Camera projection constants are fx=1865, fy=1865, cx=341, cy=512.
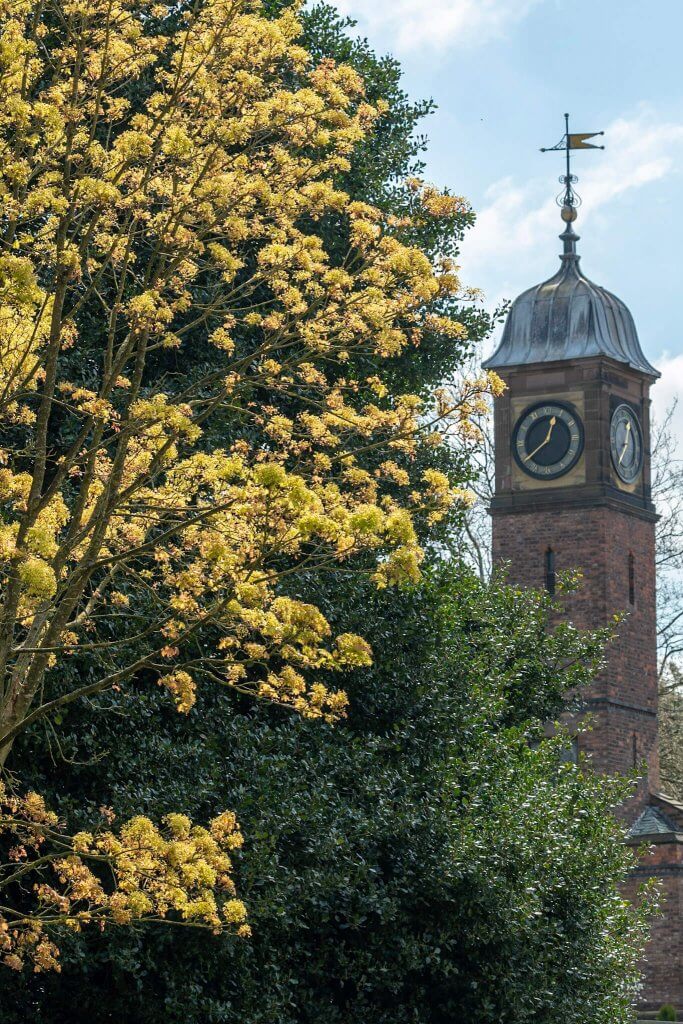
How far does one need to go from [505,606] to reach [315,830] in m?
7.89

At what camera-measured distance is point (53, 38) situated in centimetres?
1922

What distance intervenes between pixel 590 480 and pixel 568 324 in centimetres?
495

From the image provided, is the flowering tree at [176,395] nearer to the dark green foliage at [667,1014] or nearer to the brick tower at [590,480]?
the dark green foliage at [667,1014]

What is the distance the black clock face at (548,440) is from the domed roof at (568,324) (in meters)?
1.62

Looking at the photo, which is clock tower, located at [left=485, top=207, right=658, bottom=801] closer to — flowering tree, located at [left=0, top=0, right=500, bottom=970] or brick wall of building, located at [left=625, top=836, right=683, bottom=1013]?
brick wall of building, located at [left=625, top=836, right=683, bottom=1013]

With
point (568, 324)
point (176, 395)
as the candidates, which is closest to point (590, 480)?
point (568, 324)

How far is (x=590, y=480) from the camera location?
175ft

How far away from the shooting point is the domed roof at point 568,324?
5438 centimetres

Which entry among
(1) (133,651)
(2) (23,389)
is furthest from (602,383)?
(2) (23,389)

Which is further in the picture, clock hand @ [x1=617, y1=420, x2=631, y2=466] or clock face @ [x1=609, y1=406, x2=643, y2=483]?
clock hand @ [x1=617, y1=420, x2=631, y2=466]

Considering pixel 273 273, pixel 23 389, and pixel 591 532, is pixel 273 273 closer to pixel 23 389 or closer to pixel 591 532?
pixel 23 389

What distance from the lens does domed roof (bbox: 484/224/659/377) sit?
54.4m

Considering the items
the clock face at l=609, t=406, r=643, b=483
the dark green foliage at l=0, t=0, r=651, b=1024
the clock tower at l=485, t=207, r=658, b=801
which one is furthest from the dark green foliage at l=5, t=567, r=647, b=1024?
the clock face at l=609, t=406, r=643, b=483

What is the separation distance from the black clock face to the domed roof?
5.31 feet
